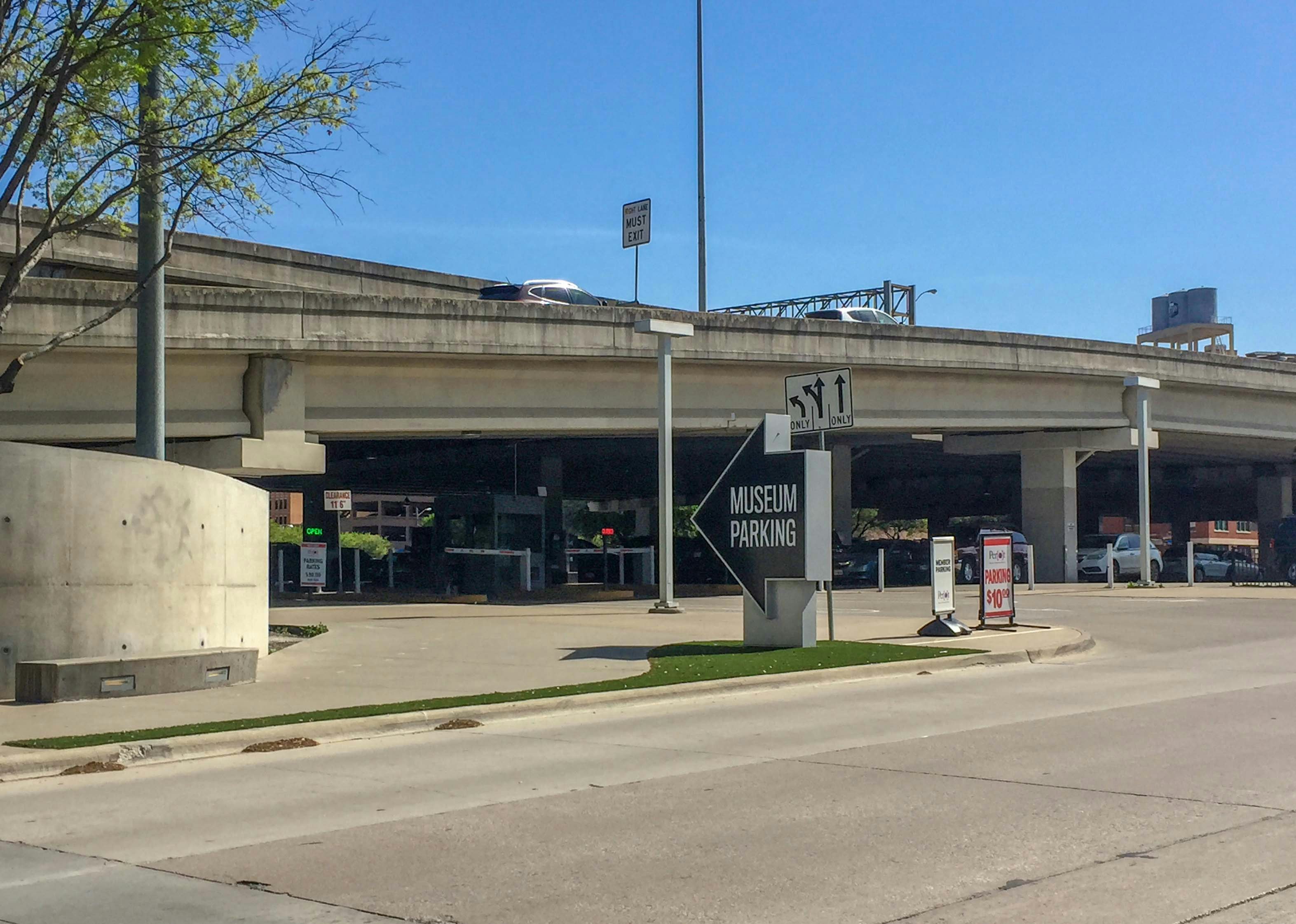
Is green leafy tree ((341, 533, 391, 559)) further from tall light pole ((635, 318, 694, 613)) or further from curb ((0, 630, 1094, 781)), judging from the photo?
curb ((0, 630, 1094, 781))

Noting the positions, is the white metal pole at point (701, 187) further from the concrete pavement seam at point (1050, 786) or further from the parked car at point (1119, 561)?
the concrete pavement seam at point (1050, 786)

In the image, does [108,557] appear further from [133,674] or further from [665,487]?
[665,487]

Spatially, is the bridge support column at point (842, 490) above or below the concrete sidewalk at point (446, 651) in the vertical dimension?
above

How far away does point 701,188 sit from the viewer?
125 ft

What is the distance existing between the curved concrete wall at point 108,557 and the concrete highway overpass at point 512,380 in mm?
10346

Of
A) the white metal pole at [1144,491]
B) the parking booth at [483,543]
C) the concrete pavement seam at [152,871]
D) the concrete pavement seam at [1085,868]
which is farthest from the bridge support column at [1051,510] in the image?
the concrete pavement seam at [152,871]

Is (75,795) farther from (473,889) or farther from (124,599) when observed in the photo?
(124,599)

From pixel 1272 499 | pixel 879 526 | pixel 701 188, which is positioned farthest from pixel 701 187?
pixel 879 526

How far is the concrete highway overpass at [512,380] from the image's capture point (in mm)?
25562

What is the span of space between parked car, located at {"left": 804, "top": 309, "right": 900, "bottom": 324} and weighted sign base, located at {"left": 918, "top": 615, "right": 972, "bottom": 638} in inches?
670

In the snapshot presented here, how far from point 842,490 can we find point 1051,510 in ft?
27.4

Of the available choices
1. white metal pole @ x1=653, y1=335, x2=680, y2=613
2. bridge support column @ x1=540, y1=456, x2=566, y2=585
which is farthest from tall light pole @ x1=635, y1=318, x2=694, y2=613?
bridge support column @ x1=540, y1=456, x2=566, y2=585

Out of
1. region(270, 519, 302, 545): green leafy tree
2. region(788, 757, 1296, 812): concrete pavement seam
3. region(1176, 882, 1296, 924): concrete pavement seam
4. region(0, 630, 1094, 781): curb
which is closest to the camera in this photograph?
region(1176, 882, 1296, 924): concrete pavement seam

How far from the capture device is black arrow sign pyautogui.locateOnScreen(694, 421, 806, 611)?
668 inches
